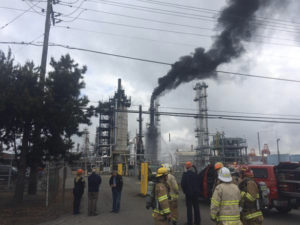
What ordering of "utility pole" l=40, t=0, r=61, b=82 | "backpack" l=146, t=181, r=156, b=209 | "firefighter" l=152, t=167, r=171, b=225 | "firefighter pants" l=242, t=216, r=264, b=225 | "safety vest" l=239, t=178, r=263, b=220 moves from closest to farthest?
"firefighter" l=152, t=167, r=171, b=225
"backpack" l=146, t=181, r=156, b=209
"firefighter pants" l=242, t=216, r=264, b=225
"safety vest" l=239, t=178, r=263, b=220
"utility pole" l=40, t=0, r=61, b=82

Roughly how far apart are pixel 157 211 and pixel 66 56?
9377 mm

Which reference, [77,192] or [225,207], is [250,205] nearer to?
[225,207]

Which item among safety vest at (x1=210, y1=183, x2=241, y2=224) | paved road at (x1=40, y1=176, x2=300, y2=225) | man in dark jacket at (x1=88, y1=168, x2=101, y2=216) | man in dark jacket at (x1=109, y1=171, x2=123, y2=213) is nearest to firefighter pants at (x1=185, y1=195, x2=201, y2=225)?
paved road at (x1=40, y1=176, x2=300, y2=225)

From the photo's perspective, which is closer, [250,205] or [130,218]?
[250,205]

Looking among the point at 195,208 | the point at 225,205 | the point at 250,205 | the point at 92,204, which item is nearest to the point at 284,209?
the point at 195,208

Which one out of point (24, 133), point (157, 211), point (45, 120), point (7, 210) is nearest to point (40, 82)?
point (45, 120)

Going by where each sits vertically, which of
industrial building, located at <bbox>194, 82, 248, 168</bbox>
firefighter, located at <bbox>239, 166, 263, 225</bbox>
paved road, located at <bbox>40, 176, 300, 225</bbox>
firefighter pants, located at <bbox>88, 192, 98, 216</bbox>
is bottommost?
paved road, located at <bbox>40, 176, 300, 225</bbox>

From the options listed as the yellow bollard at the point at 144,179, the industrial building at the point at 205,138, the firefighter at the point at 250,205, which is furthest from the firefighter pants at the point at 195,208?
the industrial building at the point at 205,138

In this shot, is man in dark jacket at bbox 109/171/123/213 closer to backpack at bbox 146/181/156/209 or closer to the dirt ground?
the dirt ground

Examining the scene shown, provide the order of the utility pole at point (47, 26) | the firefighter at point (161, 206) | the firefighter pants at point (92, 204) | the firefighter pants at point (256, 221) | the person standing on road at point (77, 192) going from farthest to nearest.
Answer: the utility pole at point (47, 26) < the person standing on road at point (77, 192) < the firefighter pants at point (92, 204) < the firefighter pants at point (256, 221) < the firefighter at point (161, 206)

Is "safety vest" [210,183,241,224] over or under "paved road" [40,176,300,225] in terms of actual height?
over

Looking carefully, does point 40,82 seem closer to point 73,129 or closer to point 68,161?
point 73,129

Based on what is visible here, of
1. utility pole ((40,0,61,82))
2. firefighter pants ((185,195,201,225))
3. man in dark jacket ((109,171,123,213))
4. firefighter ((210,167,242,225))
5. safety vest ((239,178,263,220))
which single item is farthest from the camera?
utility pole ((40,0,61,82))

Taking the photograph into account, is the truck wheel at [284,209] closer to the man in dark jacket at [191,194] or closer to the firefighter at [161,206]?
the man in dark jacket at [191,194]
